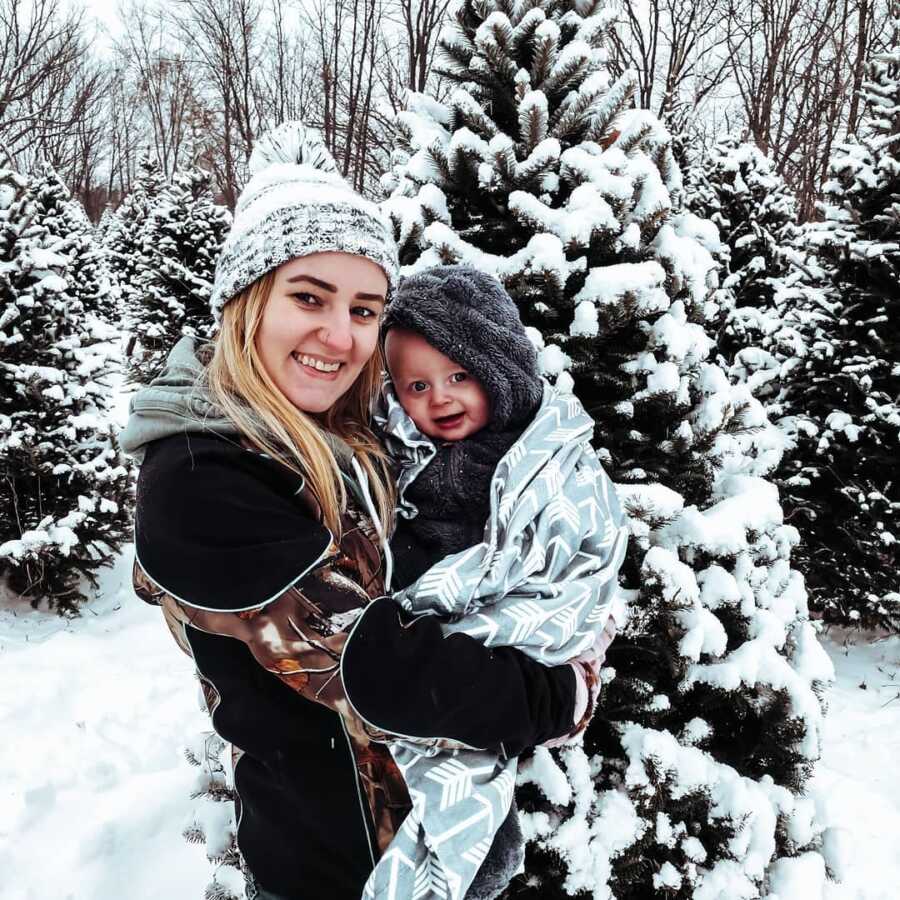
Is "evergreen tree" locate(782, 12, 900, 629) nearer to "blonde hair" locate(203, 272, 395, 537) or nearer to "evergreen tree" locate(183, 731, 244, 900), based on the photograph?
"evergreen tree" locate(183, 731, 244, 900)

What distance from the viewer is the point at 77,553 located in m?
5.30

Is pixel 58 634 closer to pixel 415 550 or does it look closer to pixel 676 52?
pixel 415 550

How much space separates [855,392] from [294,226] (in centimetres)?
511

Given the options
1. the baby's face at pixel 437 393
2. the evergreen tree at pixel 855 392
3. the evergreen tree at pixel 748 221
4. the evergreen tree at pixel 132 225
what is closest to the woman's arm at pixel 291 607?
the baby's face at pixel 437 393

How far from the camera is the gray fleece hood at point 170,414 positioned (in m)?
1.25

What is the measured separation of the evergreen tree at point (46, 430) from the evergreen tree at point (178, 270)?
553 centimetres

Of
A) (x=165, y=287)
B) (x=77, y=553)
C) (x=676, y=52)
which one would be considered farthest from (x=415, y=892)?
(x=676, y=52)

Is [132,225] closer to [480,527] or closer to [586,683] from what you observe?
[480,527]

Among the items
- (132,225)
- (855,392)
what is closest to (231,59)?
(132,225)

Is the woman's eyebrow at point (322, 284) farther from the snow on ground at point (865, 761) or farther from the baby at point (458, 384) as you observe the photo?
the snow on ground at point (865, 761)

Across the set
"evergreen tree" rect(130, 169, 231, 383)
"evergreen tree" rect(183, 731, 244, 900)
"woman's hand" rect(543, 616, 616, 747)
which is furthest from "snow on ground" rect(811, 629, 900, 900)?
"evergreen tree" rect(130, 169, 231, 383)

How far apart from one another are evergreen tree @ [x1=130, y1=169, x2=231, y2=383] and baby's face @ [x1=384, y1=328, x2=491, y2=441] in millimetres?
9897

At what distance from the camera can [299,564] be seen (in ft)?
3.83

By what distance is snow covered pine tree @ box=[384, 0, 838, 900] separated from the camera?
5.96 ft
